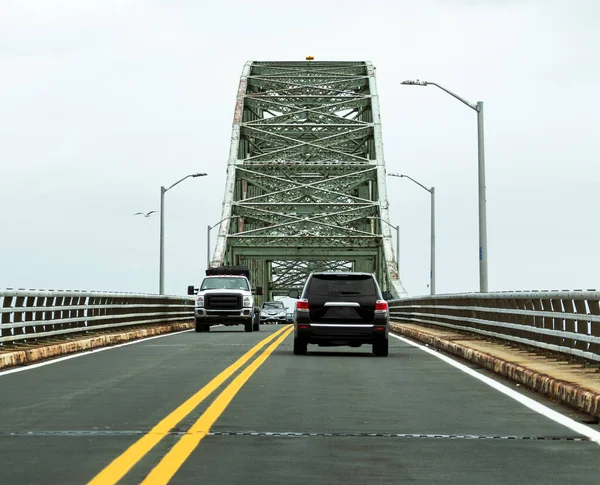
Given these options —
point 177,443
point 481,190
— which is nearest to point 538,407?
point 177,443

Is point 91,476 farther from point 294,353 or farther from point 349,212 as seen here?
point 349,212

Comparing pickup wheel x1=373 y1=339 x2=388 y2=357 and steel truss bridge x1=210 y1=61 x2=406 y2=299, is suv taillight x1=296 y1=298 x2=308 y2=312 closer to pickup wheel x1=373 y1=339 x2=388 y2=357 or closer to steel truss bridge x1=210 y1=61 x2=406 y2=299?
pickup wheel x1=373 y1=339 x2=388 y2=357

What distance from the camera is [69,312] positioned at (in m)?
27.3

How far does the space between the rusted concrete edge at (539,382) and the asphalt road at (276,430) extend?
25 cm

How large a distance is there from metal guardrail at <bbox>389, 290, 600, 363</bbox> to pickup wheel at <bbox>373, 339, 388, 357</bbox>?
85.2 inches

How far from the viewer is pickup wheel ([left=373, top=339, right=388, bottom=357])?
915 inches

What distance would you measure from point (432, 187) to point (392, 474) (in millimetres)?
44487

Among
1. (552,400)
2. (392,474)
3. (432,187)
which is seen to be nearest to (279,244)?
(432,187)

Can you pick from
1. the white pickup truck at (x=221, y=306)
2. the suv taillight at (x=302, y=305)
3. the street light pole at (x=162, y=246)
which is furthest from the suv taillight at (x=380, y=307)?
the street light pole at (x=162, y=246)

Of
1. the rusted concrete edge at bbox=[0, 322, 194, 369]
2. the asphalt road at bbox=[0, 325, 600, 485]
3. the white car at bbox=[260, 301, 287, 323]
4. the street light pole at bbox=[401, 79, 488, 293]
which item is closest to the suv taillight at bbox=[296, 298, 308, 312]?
the rusted concrete edge at bbox=[0, 322, 194, 369]

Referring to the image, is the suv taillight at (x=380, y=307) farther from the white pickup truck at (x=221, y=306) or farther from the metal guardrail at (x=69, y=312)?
the white pickup truck at (x=221, y=306)

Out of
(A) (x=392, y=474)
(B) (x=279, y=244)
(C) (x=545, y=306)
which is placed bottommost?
(A) (x=392, y=474)

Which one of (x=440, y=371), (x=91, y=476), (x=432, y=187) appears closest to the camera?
(x=91, y=476)

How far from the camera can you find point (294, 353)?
78.7 ft
